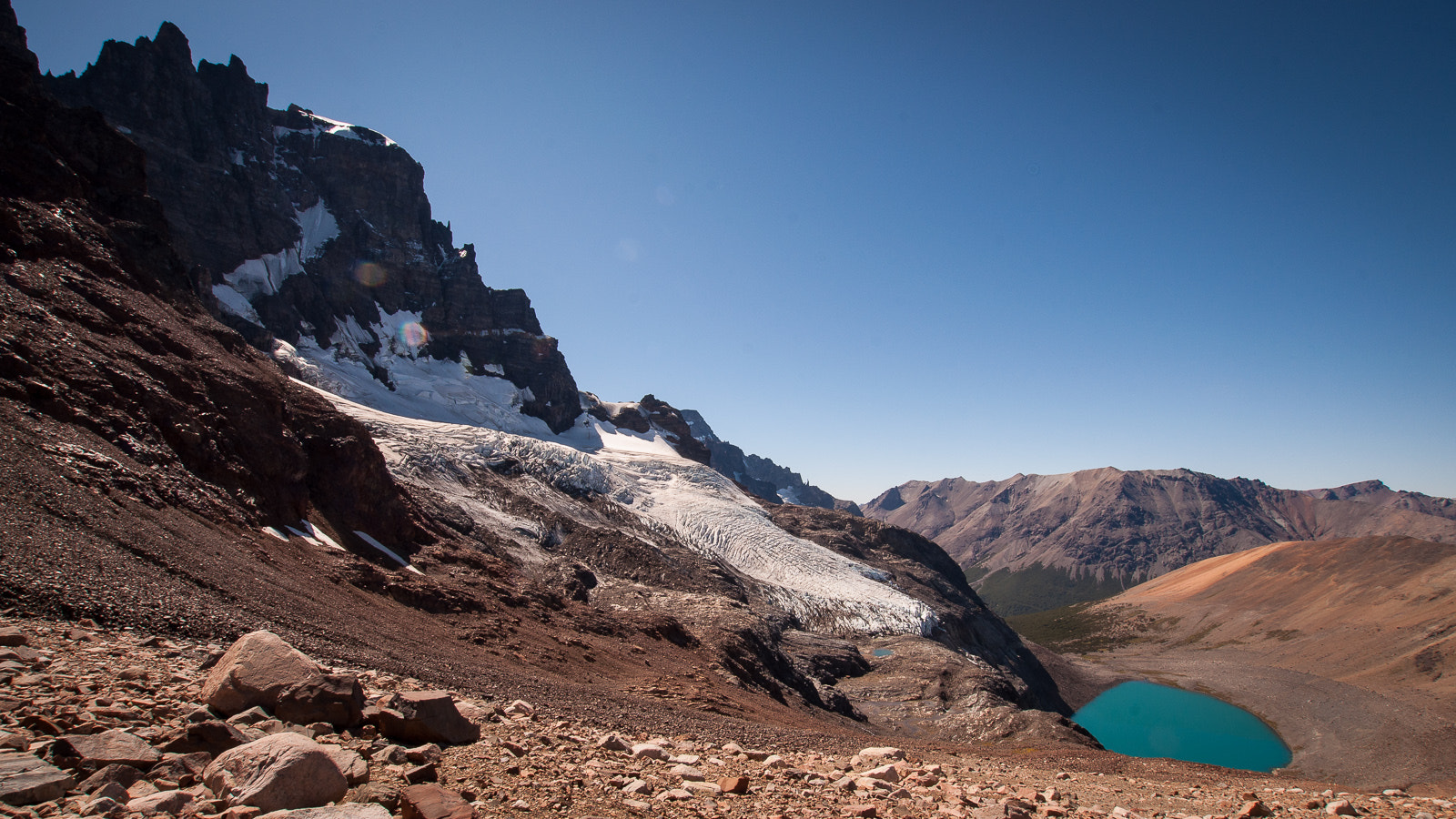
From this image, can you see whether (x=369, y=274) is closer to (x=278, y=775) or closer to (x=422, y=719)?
(x=422, y=719)

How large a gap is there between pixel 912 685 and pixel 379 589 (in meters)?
28.9

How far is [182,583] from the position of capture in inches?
475

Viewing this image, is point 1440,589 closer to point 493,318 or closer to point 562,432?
point 562,432

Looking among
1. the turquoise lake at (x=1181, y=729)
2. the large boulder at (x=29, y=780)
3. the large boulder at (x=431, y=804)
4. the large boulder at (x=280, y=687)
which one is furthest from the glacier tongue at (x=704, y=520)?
the large boulder at (x=431, y=804)

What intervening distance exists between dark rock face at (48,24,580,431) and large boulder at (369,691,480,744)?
59160 millimetres

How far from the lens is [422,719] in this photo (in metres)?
8.06

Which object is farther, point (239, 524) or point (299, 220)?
point (299, 220)

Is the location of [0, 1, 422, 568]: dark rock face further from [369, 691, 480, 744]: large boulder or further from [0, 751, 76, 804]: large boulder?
[0, 751, 76, 804]: large boulder

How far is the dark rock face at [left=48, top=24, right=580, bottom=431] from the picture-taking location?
248 ft

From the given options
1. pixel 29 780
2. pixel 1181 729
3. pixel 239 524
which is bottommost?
pixel 1181 729

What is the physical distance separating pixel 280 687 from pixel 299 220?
105m

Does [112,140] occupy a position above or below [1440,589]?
above

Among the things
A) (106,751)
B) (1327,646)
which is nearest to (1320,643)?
(1327,646)

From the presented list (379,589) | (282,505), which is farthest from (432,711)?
(282,505)
